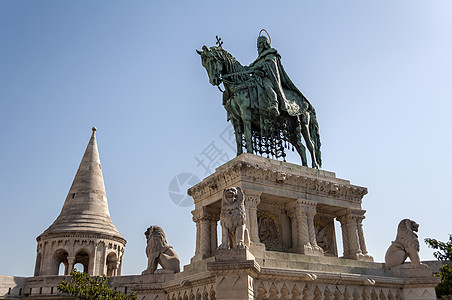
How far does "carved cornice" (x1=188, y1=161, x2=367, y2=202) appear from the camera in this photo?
625 inches

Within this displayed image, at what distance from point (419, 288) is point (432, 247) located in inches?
402

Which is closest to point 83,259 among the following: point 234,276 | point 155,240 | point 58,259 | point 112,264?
point 58,259

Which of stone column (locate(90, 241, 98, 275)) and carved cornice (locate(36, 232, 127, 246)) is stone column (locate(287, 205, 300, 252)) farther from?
carved cornice (locate(36, 232, 127, 246))

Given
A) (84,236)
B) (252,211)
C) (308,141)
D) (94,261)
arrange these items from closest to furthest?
(252,211) → (308,141) → (94,261) → (84,236)

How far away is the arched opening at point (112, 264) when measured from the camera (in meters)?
35.7

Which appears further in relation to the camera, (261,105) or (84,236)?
(84,236)

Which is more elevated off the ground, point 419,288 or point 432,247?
point 432,247

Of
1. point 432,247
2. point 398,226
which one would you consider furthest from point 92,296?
point 432,247

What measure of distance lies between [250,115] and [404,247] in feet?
25.0

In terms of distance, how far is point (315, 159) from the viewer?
19.2 meters

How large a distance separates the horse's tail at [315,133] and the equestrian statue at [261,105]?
0.15 feet

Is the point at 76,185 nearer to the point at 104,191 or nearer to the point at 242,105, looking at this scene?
the point at 104,191

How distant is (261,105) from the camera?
18328 millimetres

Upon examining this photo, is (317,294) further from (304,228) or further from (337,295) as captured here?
(304,228)
